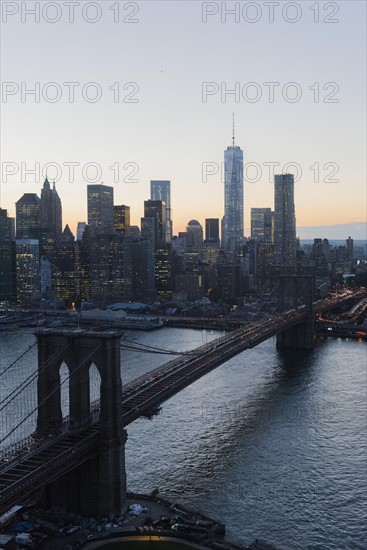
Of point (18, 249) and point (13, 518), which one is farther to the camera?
point (18, 249)

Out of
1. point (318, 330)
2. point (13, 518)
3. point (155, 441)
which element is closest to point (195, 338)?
point (318, 330)

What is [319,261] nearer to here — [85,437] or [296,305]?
[296,305]

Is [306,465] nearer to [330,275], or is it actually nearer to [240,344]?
[240,344]

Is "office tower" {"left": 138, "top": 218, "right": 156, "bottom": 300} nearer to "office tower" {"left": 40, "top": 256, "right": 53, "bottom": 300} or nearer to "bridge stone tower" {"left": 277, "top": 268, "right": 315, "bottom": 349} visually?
"office tower" {"left": 40, "top": 256, "right": 53, "bottom": 300}

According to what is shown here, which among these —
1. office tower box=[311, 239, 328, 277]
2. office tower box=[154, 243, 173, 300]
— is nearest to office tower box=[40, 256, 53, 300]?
office tower box=[154, 243, 173, 300]

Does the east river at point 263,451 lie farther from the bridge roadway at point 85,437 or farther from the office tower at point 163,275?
the office tower at point 163,275

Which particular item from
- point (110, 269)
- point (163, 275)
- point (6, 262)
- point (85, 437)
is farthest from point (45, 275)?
point (85, 437)
